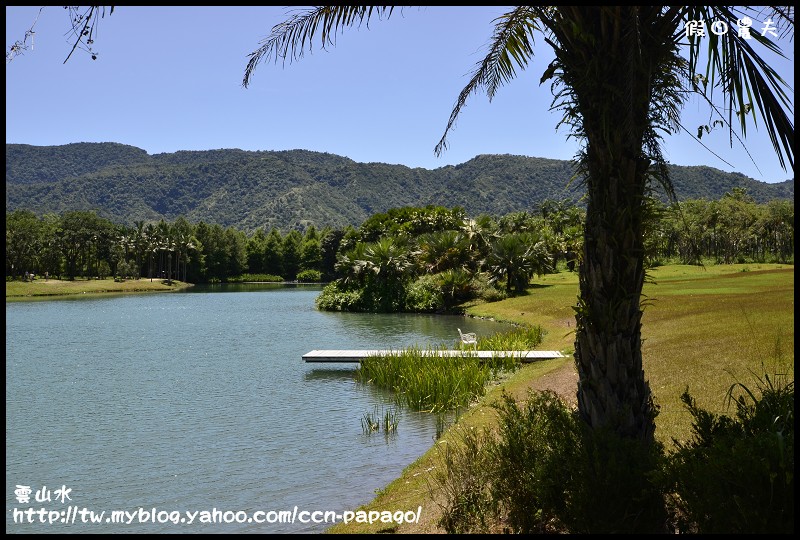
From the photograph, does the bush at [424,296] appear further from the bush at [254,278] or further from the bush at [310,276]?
the bush at [254,278]

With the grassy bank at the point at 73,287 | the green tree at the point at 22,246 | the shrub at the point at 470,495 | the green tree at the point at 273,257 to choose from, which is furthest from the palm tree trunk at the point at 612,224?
the green tree at the point at 273,257

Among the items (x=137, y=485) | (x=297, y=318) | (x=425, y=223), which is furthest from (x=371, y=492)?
(x=425, y=223)

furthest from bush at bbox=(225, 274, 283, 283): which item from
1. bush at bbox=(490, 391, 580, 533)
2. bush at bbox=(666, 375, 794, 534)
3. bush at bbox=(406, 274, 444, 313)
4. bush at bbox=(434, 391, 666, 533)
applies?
bush at bbox=(666, 375, 794, 534)

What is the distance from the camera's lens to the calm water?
975 centimetres

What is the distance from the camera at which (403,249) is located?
168 ft

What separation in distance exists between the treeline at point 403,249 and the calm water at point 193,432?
18.1 feet

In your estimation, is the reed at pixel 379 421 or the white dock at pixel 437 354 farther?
the white dock at pixel 437 354

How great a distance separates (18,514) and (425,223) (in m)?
59.7

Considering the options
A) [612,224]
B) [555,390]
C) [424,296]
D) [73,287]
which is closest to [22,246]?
[73,287]

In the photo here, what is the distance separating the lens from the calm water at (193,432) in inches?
384

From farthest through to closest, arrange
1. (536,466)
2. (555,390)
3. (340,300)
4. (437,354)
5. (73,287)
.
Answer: (73,287)
(340,300)
(437,354)
(555,390)
(536,466)

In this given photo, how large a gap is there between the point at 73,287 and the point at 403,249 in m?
52.5

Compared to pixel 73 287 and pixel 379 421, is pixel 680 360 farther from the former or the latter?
pixel 73 287

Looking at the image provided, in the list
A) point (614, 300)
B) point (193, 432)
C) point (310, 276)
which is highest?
point (614, 300)
